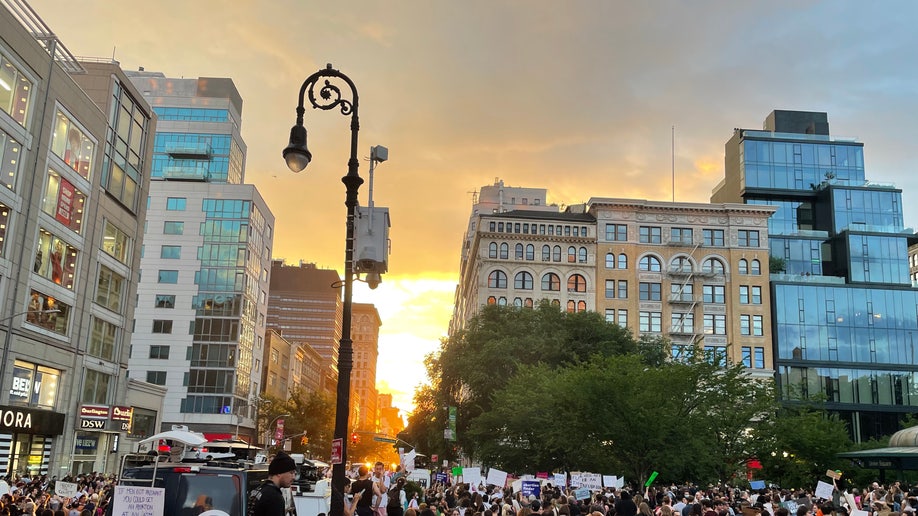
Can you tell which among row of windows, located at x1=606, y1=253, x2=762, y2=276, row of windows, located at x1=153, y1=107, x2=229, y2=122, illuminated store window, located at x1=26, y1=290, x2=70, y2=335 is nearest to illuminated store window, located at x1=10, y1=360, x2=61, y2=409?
illuminated store window, located at x1=26, y1=290, x2=70, y2=335

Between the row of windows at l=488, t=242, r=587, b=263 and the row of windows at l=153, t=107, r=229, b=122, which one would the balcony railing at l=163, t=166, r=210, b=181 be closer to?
the row of windows at l=153, t=107, r=229, b=122

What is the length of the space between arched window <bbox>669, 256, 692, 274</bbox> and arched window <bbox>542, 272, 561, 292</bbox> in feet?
45.6

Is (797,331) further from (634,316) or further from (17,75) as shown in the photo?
(17,75)

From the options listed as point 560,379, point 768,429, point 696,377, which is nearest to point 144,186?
point 560,379

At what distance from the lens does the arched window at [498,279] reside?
320 ft

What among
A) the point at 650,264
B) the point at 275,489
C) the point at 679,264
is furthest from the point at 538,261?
the point at 275,489

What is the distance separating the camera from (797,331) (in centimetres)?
9425

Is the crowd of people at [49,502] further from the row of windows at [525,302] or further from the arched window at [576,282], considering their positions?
the arched window at [576,282]

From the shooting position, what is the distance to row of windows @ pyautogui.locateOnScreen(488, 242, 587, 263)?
96.7m

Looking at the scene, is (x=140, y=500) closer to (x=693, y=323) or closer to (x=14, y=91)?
(x=14, y=91)

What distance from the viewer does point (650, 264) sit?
317 ft

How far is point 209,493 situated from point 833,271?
105m

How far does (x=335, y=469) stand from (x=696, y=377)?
118ft

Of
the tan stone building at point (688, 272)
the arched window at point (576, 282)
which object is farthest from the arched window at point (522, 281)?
the tan stone building at point (688, 272)
